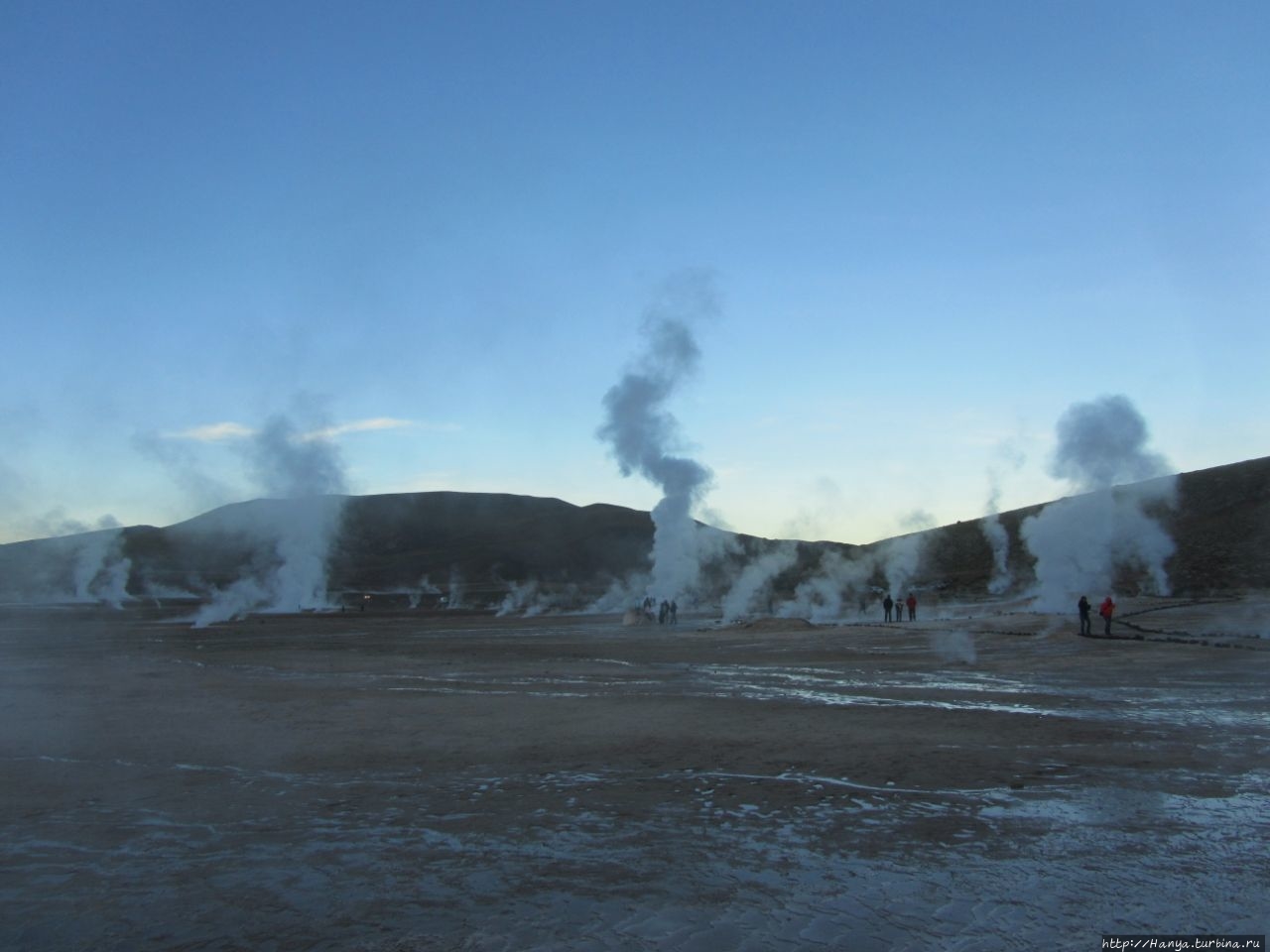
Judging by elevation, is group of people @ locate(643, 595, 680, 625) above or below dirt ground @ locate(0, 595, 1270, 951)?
above

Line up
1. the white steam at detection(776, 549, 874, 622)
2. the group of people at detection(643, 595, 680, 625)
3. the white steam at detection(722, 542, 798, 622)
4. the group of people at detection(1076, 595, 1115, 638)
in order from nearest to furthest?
the group of people at detection(1076, 595, 1115, 638)
the group of people at detection(643, 595, 680, 625)
the white steam at detection(722, 542, 798, 622)
the white steam at detection(776, 549, 874, 622)

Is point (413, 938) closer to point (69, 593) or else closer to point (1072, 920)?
point (1072, 920)

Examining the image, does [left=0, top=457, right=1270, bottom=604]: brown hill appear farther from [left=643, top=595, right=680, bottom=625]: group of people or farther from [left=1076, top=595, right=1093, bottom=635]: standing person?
[left=1076, top=595, right=1093, bottom=635]: standing person

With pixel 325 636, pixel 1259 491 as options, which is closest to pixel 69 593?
pixel 325 636

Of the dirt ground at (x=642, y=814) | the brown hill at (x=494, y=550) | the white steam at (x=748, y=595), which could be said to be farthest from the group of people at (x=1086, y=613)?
the brown hill at (x=494, y=550)

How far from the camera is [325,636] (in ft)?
149

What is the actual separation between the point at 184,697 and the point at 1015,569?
248ft

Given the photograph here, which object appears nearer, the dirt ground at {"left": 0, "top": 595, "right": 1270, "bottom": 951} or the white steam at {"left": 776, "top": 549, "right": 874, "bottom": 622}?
the dirt ground at {"left": 0, "top": 595, "right": 1270, "bottom": 951}

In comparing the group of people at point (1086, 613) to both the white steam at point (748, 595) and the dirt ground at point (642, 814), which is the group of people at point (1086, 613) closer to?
the dirt ground at point (642, 814)

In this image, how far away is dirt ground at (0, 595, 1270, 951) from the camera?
6.45 metres

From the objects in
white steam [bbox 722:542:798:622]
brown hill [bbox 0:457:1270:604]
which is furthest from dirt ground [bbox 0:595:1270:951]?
brown hill [bbox 0:457:1270:604]

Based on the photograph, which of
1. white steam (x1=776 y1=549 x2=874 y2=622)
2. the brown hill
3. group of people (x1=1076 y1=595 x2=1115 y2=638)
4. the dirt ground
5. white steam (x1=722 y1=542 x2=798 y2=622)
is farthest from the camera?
the brown hill

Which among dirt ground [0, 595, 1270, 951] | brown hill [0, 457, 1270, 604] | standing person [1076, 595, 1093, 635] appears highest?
brown hill [0, 457, 1270, 604]

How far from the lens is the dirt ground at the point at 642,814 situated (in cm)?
645
